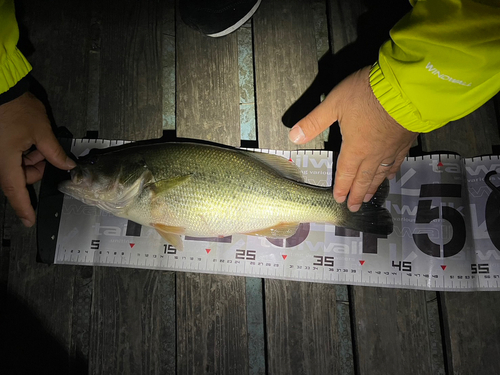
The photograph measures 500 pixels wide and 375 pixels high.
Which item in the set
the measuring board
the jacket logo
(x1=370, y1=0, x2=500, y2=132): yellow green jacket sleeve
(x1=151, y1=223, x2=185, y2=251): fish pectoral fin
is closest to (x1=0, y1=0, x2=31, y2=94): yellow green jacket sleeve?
the measuring board

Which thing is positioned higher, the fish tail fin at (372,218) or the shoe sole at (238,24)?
the shoe sole at (238,24)

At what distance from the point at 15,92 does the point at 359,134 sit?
1902 mm

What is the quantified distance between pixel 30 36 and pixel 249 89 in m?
1.65

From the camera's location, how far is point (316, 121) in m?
1.69

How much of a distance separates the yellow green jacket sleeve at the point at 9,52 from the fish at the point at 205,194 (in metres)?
0.54

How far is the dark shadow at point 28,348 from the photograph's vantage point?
197cm

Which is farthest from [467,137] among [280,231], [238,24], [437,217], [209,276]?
[209,276]

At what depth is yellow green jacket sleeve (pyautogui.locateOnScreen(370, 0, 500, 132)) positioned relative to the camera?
123 centimetres

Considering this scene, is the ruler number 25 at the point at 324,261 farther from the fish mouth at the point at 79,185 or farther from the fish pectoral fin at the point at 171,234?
the fish mouth at the point at 79,185

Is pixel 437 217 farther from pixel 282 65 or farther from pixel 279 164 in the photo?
pixel 282 65

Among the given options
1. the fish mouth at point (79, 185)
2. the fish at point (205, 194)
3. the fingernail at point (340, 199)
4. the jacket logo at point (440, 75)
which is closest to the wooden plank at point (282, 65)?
the fish at point (205, 194)

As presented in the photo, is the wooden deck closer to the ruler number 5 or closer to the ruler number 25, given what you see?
the ruler number 25

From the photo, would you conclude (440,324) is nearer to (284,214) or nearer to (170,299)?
(284,214)

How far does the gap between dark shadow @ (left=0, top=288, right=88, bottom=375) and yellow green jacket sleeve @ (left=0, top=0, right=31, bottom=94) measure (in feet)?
4.56
